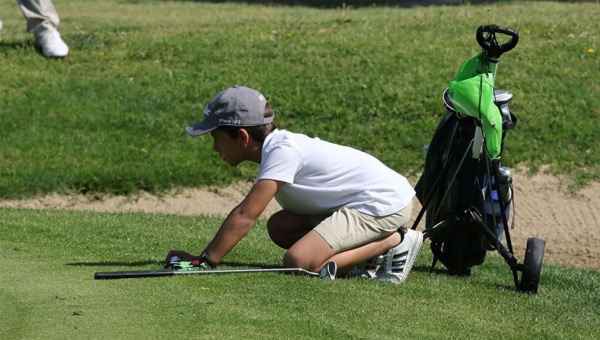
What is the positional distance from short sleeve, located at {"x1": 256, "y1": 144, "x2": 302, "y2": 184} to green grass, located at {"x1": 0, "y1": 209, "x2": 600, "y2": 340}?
58cm

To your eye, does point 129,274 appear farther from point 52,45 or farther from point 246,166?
point 52,45

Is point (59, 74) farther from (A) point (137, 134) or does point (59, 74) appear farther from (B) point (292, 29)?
(B) point (292, 29)

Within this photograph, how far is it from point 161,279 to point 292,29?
11.9 metres

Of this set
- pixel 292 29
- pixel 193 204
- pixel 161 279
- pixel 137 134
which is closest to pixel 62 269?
pixel 161 279

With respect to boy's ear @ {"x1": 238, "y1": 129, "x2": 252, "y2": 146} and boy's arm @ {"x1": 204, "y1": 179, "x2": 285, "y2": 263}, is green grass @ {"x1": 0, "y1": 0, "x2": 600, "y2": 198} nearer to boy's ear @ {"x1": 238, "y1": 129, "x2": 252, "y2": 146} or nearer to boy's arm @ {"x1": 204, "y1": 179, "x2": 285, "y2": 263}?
boy's ear @ {"x1": 238, "y1": 129, "x2": 252, "y2": 146}

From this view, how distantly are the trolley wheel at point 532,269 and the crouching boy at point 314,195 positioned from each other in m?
0.73

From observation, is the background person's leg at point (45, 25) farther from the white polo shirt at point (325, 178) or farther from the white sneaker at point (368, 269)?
the white sneaker at point (368, 269)

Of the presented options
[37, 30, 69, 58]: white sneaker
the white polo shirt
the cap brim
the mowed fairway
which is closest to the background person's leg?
[37, 30, 69, 58]: white sneaker

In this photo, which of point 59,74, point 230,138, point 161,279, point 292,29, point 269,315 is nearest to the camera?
point 269,315

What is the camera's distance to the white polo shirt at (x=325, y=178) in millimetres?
5922

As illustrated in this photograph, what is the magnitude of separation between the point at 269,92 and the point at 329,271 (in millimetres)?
8280

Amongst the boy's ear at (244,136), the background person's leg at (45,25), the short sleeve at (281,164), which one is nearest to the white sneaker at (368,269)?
the short sleeve at (281,164)

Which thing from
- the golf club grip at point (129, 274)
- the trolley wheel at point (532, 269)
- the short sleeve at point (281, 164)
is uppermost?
the short sleeve at point (281, 164)

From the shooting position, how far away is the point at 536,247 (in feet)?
21.9
